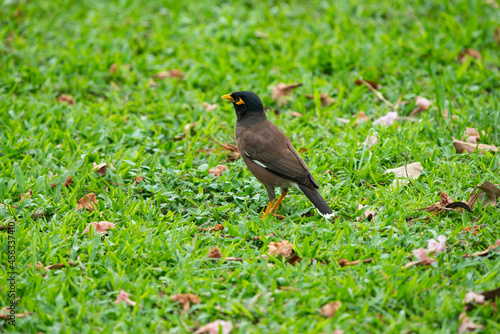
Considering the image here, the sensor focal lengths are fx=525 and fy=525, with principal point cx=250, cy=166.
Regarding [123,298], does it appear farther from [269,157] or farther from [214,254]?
[269,157]

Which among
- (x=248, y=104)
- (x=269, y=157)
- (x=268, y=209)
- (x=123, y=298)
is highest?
(x=248, y=104)

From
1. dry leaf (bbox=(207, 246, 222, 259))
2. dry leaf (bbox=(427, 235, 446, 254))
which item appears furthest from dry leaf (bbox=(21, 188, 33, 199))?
dry leaf (bbox=(427, 235, 446, 254))

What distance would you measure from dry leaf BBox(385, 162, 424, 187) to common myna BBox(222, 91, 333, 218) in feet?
3.04

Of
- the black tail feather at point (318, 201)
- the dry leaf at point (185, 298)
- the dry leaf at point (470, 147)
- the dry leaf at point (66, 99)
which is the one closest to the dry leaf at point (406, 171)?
the dry leaf at point (470, 147)

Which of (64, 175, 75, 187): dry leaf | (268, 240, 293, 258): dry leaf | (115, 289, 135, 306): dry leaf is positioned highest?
(64, 175, 75, 187): dry leaf

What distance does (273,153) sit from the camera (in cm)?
494

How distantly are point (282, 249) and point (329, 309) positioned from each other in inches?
30.8

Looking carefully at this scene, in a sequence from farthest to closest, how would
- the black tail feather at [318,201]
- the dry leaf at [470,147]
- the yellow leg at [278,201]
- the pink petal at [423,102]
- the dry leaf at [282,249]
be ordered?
the pink petal at [423,102] < the dry leaf at [470,147] < the yellow leg at [278,201] < the black tail feather at [318,201] < the dry leaf at [282,249]

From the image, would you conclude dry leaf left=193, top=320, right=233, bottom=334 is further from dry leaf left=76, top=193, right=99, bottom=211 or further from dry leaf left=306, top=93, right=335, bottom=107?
dry leaf left=306, top=93, right=335, bottom=107

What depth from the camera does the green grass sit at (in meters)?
3.60

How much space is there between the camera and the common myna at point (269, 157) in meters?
4.67

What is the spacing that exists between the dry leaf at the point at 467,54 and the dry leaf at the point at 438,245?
432cm

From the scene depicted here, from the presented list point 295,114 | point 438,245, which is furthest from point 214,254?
point 295,114

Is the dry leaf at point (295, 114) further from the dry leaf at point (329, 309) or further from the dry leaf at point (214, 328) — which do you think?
the dry leaf at point (214, 328)
